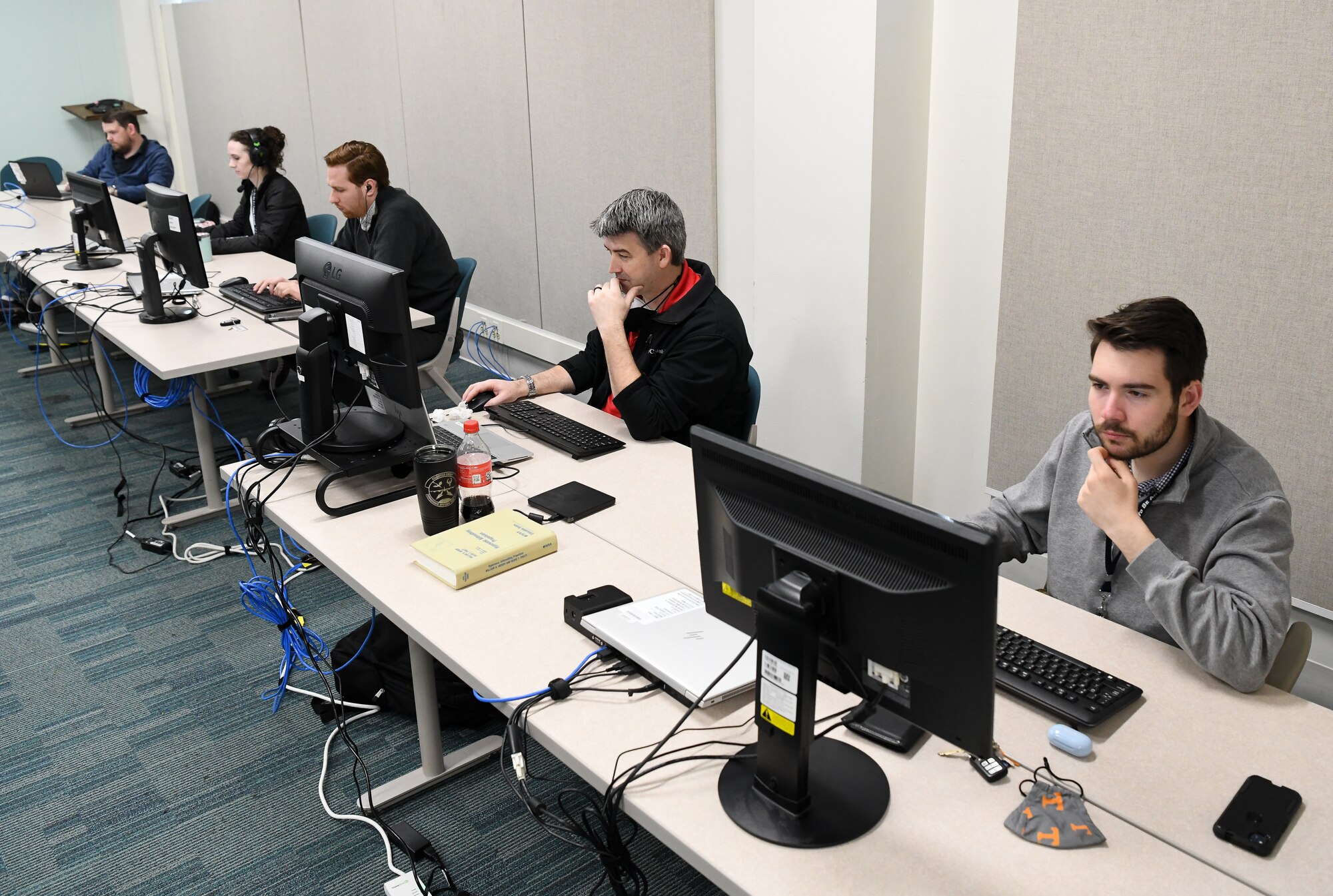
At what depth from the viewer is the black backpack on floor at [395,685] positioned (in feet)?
8.48

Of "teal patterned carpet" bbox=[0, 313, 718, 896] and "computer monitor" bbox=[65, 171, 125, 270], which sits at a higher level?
"computer monitor" bbox=[65, 171, 125, 270]

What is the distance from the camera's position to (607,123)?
4094mm

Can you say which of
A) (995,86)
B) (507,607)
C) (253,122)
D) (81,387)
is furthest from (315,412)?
(253,122)

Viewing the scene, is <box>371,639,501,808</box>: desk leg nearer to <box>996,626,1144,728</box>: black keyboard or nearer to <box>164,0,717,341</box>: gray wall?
<box>996,626,1144,728</box>: black keyboard

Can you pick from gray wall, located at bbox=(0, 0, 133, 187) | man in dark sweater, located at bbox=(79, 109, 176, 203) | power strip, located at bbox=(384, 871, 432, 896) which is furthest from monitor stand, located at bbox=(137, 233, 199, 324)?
gray wall, located at bbox=(0, 0, 133, 187)

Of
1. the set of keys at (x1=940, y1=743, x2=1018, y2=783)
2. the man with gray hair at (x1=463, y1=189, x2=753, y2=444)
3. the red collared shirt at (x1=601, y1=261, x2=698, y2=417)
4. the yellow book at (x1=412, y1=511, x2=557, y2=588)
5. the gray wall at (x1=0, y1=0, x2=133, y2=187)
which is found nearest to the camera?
the set of keys at (x1=940, y1=743, x2=1018, y2=783)

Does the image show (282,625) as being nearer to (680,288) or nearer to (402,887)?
(402,887)

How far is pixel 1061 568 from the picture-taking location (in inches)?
75.5

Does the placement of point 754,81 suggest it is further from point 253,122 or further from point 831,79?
point 253,122

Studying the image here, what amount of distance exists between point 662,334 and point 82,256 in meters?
3.05

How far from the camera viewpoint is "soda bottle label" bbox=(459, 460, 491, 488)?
218cm

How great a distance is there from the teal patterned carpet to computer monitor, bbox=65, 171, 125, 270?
125cm

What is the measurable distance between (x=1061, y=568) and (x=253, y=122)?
6.70 metres

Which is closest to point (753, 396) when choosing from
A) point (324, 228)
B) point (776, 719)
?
point (776, 719)
